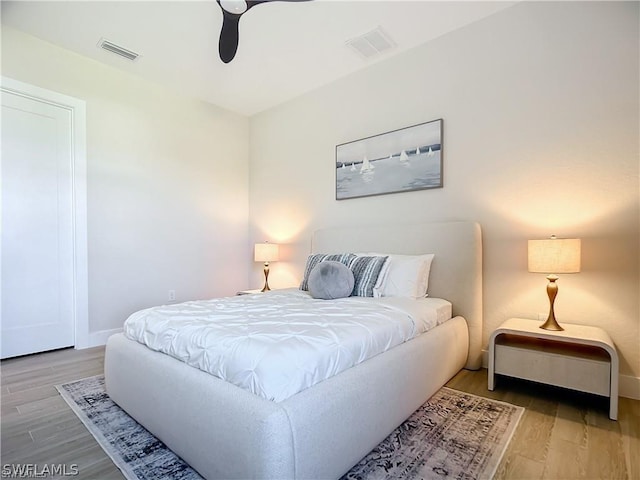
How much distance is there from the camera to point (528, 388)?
2268 mm

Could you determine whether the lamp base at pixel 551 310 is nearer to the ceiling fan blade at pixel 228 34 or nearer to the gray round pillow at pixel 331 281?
the gray round pillow at pixel 331 281

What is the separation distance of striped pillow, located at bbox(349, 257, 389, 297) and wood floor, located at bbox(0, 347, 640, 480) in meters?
0.90

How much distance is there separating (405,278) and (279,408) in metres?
1.73

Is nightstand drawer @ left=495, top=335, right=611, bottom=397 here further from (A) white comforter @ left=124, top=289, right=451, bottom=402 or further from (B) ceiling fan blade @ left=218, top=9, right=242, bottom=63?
(B) ceiling fan blade @ left=218, top=9, right=242, bottom=63

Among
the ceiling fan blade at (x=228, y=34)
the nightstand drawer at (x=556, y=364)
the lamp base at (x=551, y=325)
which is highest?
the ceiling fan blade at (x=228, y=34)

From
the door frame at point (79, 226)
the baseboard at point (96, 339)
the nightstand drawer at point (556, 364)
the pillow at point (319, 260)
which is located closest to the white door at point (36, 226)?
the door frame at point (79, 226)

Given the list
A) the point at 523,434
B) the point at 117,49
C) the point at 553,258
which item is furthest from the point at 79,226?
the point at 553,258

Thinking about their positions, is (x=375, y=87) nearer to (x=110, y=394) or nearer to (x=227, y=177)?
(x=227, y=177)

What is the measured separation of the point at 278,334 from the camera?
1475mm

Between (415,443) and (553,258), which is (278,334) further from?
(553,258)

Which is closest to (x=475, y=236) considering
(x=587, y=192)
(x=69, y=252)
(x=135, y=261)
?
(x=587, y=192)

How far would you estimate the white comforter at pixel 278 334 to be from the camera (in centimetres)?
125

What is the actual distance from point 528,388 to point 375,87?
297cm

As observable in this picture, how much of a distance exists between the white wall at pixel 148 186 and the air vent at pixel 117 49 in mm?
364
